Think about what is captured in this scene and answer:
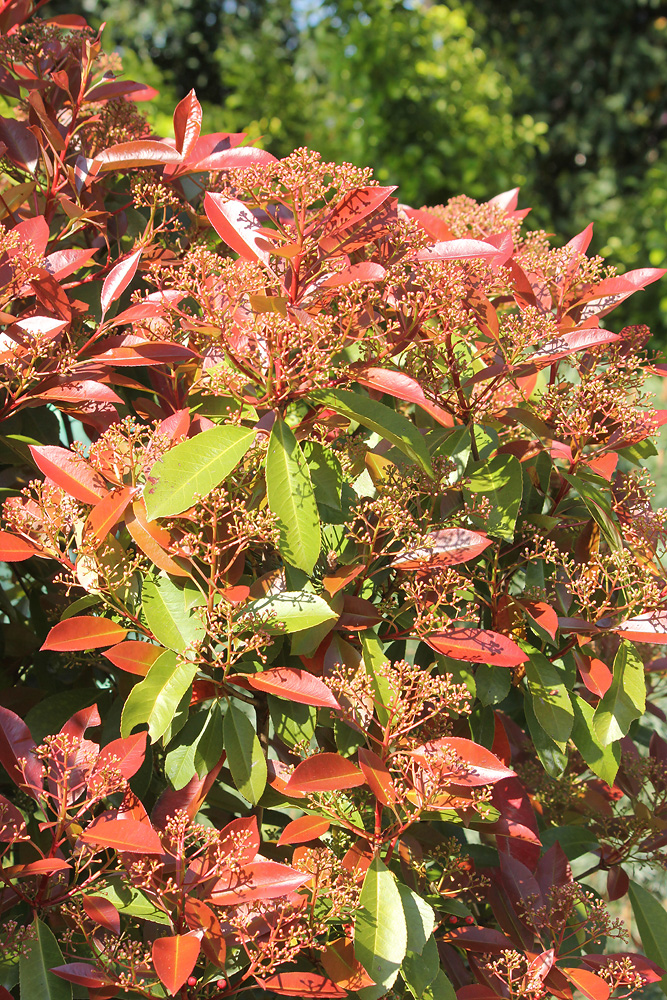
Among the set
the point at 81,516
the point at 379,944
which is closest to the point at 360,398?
the point at 81,516

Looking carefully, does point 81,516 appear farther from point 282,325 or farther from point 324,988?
point 324,988

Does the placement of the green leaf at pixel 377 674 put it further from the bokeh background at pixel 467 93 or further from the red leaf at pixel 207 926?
the bokeh background at pixel 467 93

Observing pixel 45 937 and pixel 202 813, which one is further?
pixel 202 813

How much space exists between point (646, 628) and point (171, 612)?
67 cm

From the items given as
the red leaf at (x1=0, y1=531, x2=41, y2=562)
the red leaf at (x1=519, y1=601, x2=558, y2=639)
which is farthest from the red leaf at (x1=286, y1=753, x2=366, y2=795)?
the red leaf at (x1=0, y1=531, x2=41, y2=562)

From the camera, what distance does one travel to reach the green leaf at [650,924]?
139 cm

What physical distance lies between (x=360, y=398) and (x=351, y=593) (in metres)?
0.31

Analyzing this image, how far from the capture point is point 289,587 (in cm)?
107

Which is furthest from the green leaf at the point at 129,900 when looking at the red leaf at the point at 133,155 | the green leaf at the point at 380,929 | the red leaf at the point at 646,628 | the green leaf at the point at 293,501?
the red leaf at the point at 133,155

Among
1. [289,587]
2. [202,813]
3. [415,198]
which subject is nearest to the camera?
[289,587]

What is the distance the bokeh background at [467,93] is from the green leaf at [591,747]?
4827 millimetres

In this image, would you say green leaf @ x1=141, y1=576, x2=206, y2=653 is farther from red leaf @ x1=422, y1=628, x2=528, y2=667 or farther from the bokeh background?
the bokeh background

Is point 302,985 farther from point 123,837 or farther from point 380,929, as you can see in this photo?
point 123,837

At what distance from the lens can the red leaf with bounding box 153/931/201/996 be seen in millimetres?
913
